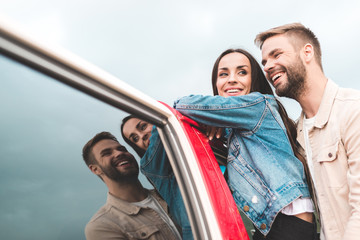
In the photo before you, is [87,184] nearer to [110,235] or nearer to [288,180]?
[110,235]

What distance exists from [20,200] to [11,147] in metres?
0.14

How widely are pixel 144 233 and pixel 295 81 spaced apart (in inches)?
62.9

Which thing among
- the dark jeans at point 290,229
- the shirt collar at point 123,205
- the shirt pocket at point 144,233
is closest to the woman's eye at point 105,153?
the shirt collar at point 123,205

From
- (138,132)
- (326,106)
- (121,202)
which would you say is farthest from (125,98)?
(326,106)

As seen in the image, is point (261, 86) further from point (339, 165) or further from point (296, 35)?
point (339, 165)

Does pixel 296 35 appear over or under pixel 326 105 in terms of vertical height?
over

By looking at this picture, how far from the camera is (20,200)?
73cm

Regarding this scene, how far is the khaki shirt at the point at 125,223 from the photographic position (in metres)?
0.88

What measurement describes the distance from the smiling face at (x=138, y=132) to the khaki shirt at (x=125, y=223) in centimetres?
23

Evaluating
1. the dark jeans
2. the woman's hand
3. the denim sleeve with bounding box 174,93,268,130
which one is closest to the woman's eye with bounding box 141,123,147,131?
the denim sleeve with bounding box 174,93,268,130

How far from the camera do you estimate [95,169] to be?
92cm

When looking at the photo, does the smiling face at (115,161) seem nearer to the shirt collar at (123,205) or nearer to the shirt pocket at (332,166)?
the shirt collar at (123,205)

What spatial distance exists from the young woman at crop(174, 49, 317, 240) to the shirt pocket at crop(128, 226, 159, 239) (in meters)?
0.68

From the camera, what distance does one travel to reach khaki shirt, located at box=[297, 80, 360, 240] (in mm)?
1561
